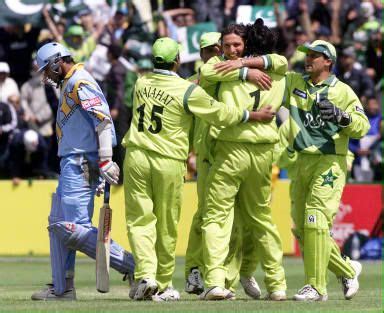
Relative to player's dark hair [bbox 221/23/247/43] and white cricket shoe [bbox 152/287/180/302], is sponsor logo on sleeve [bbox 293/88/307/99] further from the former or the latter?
white cricket shoe [bbox 152/287/180/302]

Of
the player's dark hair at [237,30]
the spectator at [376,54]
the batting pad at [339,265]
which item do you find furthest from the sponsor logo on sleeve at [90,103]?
the spectator at [376,54]

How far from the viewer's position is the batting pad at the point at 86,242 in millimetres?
11328

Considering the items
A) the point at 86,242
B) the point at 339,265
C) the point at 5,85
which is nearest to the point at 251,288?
the point at 339,265

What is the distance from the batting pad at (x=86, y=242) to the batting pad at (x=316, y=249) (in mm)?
1657

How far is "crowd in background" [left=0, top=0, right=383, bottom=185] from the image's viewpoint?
19875mm

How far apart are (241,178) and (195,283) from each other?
154 centimetres

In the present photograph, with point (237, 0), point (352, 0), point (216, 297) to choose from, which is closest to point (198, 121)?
point (216, 297)

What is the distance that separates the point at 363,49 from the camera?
23000mm

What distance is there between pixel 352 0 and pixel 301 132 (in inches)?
467

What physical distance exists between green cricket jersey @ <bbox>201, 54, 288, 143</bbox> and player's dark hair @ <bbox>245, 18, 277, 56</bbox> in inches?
5.7

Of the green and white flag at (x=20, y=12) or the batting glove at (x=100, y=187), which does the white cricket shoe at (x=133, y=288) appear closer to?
the batting glove at (x=100, y=187)

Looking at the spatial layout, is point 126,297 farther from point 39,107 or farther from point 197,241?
point 39,107

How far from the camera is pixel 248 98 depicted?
38.1 ft

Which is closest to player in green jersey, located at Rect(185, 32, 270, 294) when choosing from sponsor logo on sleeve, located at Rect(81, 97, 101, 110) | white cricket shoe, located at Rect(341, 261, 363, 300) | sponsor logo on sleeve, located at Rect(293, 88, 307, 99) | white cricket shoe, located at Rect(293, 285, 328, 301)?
sponsor logo on sleeve, located at Rect(293, 88, 307, 99)
